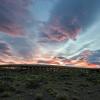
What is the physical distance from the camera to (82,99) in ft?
73.8

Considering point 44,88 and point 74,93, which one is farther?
point 44,88

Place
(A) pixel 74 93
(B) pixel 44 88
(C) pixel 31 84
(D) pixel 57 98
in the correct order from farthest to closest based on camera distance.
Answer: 1. (C) pixel 31 84
2. (B) pixel 44 88
3. (A) pixel 74 93
4. (D) pixel 57 98

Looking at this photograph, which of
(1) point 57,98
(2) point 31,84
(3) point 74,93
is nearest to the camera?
(1) point 57,98

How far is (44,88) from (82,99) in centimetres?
547

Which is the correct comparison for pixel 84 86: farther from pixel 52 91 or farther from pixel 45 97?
pixel 45 97

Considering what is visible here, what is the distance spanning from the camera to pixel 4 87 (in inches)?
1027

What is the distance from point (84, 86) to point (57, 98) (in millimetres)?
8646

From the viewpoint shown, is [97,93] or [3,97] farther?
[97,93]

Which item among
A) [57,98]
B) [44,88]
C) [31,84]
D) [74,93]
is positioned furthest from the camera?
[31,84]

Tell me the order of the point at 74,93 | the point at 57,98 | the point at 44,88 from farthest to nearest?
the point at 44,88 → the point at 74,93 → the point at 57,98

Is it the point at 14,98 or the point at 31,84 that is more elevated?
the point at 31,84

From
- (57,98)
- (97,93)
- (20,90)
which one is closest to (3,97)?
(20,90)

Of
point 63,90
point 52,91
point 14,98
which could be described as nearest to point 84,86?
point 63,90

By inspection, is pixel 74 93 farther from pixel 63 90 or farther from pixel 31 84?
pixel 31 84
